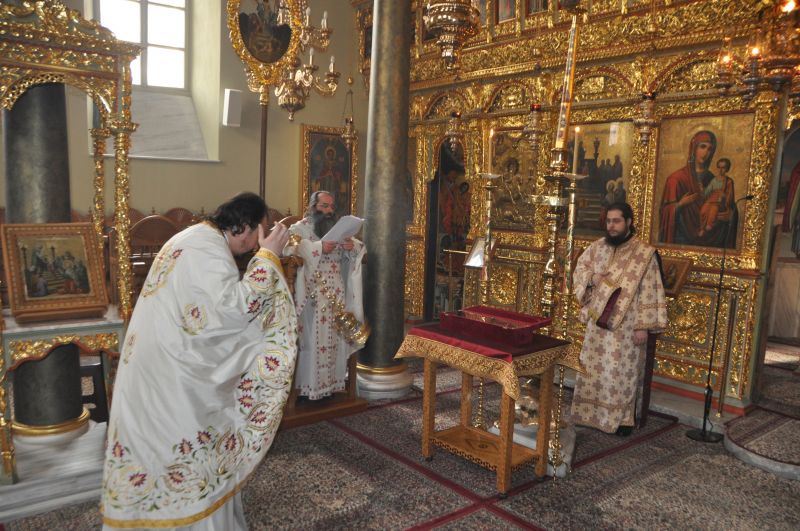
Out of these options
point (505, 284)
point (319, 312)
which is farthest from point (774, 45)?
point (505, 284)

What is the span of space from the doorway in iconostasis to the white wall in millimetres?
2118

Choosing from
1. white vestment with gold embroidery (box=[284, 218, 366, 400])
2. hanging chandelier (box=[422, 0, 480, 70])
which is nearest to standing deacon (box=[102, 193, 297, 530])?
hanging chandelier (box=[422, 0, 480, 70])

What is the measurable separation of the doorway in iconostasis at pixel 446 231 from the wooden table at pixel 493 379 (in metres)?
4.99

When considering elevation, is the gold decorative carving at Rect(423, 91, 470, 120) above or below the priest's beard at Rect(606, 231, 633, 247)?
above

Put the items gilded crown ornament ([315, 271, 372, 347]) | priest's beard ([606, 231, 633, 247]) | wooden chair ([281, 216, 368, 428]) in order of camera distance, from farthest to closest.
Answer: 1. gilded crown ornament ([315, 271, 372, 347])
2. priest's beard ([606, 231, 633, 247])
3. wooden chair ([281, 216, 368, 428])

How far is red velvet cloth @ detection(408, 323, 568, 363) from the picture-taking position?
11.8 feet

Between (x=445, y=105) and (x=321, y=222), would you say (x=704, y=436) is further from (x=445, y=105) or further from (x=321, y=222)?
(x=445, y=105)

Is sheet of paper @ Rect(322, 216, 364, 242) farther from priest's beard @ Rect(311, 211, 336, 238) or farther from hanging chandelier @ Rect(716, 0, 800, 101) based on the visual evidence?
hanging chandelier @ Rect(716, 0, 800, 101)

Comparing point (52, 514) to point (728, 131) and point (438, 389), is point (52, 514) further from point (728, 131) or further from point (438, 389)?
point (728, 131)

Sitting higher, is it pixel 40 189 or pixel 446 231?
pixel 40 189

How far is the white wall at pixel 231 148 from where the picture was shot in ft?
27.1

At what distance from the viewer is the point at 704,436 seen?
4953 millimetres

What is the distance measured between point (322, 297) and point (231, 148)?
5317mm

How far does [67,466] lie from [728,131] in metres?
6.19
